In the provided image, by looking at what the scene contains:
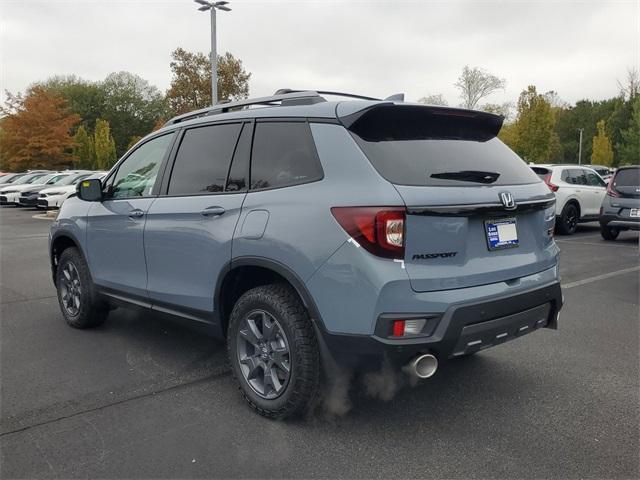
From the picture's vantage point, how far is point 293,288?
3109mm

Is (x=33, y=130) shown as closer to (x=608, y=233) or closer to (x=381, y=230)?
(x=608, y=233)

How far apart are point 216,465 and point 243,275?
1.11 meters

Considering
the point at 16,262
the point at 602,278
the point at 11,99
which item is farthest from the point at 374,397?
the point at 11,99

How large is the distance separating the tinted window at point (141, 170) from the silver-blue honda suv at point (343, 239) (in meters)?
0.21

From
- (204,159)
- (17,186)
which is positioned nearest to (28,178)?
(17,186)

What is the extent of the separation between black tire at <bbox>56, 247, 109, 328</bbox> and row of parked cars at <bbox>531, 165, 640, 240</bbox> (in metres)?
8.89

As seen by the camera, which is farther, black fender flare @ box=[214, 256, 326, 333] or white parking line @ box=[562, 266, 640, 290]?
white parking line @ box=[562, 266, 640, 290]

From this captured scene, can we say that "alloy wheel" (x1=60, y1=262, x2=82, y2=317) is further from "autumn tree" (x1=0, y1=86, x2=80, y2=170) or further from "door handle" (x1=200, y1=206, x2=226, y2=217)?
"autumn tree" (x1=0, y1=86, x2=80, y2=170)

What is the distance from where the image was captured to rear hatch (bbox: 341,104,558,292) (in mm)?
2771


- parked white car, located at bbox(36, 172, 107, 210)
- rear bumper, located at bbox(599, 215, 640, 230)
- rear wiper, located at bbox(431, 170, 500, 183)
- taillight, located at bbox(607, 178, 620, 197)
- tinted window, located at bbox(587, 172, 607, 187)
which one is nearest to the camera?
rear wiper, located at bbox(431, 170, 500, 183)

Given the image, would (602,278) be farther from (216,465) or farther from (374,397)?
(216,465)

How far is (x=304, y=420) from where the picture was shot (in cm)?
323

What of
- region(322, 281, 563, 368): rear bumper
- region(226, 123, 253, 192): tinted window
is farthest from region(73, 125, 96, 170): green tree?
region(322, 281, 563, 368): rear bumper

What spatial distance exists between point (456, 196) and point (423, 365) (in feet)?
2.89
